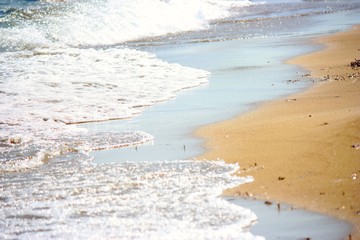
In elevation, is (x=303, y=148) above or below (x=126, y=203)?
above

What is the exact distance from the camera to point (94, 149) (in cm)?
764

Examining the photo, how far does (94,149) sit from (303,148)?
217 cm

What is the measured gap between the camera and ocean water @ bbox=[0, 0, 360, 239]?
5.08 metres

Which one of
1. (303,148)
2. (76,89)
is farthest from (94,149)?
(76,89)

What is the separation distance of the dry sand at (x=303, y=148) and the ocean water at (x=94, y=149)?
0.34 meters

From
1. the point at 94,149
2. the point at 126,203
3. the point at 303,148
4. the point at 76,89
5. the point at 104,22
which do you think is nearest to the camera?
the point at 126,203

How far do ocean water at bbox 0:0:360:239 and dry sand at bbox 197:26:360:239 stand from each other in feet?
1.13

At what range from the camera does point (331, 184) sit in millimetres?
5676

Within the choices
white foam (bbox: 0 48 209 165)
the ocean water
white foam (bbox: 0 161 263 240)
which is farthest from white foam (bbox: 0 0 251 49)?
white foam (bbox: 0 161 263 240)

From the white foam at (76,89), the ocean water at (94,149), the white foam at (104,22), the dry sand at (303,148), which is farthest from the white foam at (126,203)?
the white foam at (104,22)

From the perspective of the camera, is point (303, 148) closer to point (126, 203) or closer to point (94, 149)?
point (126, 203)

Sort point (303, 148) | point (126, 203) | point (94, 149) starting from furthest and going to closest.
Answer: point (94, 149)
point (303, 148)
point (126, 203)

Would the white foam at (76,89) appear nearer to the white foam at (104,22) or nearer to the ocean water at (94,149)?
the ocean water at (94,149)

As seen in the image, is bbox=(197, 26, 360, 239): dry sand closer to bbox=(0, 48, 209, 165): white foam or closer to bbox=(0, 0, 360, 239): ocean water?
bbox=(0, 0, 360, 239): ocean water
